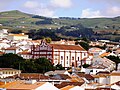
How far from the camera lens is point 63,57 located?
9788 centimetres

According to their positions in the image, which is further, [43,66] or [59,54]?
[59,54]

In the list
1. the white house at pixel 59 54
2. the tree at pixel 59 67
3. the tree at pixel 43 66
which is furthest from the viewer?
the white house at pixel 59 54

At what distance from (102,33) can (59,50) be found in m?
89.7

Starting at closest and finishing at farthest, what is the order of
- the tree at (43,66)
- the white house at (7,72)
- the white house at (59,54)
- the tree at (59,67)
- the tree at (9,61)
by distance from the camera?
the white house at (7,72) < the tree at (43,66) < the tree at (9,61) < the tree at (59,67) < the white house at (59,54)

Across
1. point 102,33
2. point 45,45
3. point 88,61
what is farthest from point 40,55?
point 102,33

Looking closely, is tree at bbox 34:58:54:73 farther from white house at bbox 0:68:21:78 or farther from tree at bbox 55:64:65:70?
white house at bbox 0:68:21:78

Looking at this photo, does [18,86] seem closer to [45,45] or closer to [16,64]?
[16,64]

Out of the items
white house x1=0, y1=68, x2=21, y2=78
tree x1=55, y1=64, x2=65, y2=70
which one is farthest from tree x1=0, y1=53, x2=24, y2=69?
tree x1=55, y1=64, x2=65, y2=70

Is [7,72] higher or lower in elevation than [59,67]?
higher

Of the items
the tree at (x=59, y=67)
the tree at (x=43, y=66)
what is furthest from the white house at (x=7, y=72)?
the tree at (x=59, y=67)

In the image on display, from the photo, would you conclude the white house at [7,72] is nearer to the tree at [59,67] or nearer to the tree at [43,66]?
the tree at [43,66]

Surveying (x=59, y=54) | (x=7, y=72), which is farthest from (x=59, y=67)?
(x=7, y=72)

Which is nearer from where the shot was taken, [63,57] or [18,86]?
[18,86]

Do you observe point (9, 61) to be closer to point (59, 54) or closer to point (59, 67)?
point (59, 67)
